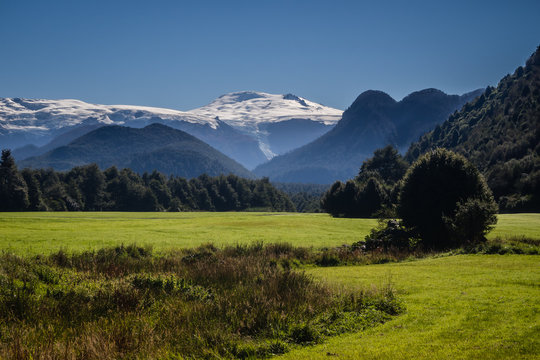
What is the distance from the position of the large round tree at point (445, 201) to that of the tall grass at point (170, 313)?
2668cm

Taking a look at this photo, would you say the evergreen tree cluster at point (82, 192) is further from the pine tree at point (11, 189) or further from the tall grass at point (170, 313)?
the tall grass at point (170, 313)

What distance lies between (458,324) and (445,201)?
33.9 m

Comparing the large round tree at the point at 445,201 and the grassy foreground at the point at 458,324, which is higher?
the large round tree at the point at 445,201

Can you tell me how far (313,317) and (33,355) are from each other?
8.87m

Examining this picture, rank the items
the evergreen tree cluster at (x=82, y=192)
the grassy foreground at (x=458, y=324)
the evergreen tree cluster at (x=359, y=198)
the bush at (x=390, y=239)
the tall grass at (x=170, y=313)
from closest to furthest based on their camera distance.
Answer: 1. the grassy foreground at (x=458, y=324)
2. the tall grass at (x=170, y=313)
3. the bush at (x=390, y=239)
4. the evergreen tree cluster at (x=359, y=198)
5. the evergreen tree cluster at (x=82, y=192)

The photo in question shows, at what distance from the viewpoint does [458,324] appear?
12.3 m

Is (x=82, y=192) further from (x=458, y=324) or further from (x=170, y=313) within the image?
(x=458, y=324)

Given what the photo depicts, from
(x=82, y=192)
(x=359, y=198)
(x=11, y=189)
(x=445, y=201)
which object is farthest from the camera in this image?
(x=82, y=192)

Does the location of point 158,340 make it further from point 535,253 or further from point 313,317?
point 535,253

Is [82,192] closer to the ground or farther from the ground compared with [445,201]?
closer to the ground

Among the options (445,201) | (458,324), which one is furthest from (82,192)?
(458,324)

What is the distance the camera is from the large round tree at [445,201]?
38.6m

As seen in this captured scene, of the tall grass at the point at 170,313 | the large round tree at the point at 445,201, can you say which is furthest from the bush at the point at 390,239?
the tall grass at the point at 170,313

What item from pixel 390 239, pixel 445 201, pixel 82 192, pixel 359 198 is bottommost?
pixel 390 239
